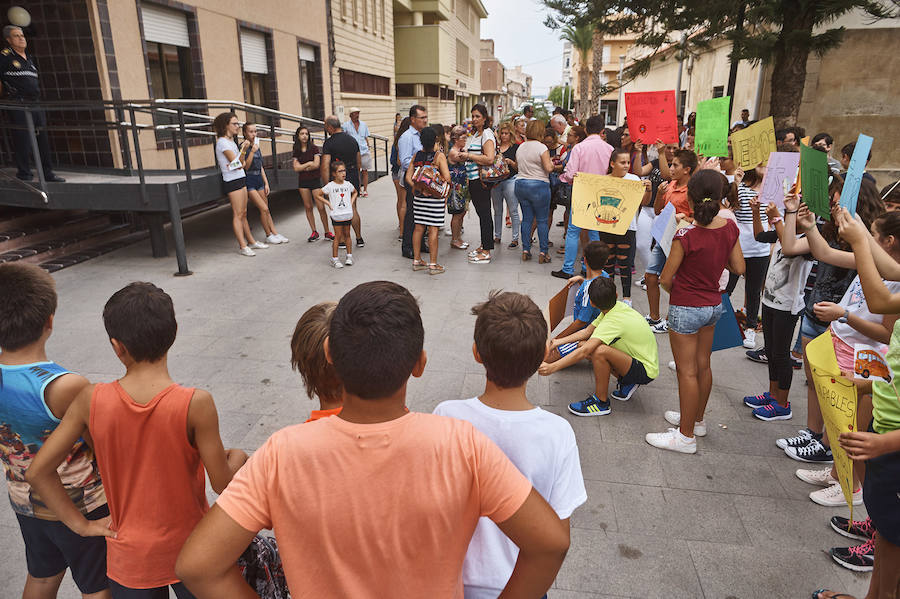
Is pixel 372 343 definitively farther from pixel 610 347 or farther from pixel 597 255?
pixel 597 255

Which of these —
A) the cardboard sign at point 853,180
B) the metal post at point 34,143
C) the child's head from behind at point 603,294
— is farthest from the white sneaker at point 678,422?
the metal post at point 34,143

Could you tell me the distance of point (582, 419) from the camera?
3.96 metres

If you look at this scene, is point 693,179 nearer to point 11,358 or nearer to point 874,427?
point 874,427

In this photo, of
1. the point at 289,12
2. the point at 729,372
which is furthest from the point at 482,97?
the point at 729,372

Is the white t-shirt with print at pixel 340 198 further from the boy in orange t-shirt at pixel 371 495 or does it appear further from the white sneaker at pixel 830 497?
the boy in orange t-shirt at pixel 371 495

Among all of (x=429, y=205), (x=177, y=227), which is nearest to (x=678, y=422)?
(x=429, y=205)

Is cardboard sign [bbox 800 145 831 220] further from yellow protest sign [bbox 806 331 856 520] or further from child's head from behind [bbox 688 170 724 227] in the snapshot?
yellow protest sign [bbox 806 331 856 520]

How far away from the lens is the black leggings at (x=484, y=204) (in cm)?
768

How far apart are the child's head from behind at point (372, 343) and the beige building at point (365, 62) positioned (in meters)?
17.0

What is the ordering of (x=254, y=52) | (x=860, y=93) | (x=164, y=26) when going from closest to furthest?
(x=164, y=26) < (x=254, y=52) < (x=860, y=93)

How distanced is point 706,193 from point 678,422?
1.63 m

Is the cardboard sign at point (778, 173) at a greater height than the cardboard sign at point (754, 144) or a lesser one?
lesser

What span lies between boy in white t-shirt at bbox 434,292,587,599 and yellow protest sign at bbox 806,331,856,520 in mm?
1655

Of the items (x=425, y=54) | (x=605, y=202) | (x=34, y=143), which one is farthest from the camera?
(x=425, y=54)
